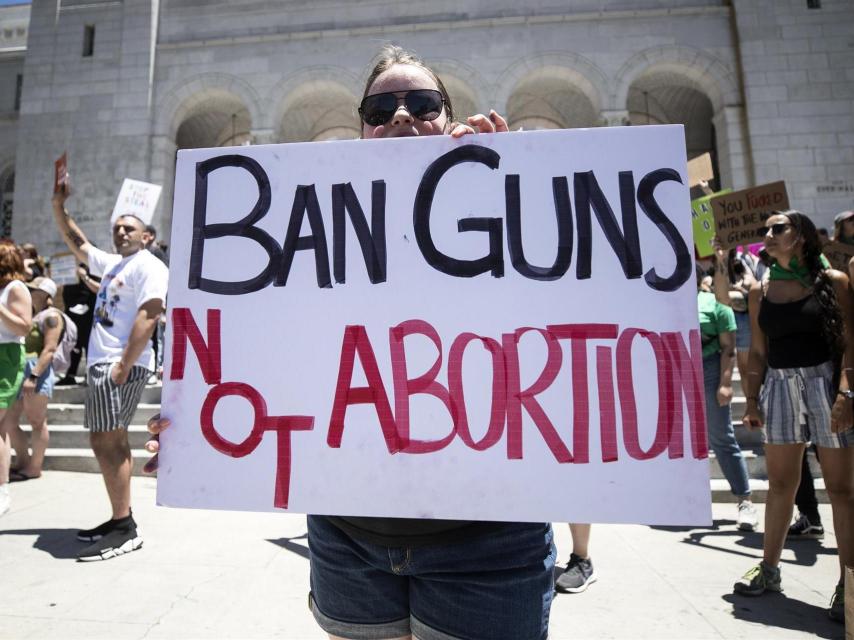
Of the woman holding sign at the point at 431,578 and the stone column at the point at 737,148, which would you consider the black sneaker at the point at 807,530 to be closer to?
the woman holding sign at the point at 431,578

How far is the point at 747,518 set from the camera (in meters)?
3.94

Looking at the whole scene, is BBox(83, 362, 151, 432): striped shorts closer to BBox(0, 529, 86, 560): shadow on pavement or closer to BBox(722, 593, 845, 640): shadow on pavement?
BBox(0, 529, 86, 560): shadow on pavement

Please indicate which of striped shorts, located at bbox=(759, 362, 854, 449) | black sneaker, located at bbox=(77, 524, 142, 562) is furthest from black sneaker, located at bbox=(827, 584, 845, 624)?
black sneaker, located at bbox=(77, 524, 142, 562)

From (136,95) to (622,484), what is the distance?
1602 centimetres

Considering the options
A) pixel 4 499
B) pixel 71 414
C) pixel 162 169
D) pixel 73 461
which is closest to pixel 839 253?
pixel 4 499

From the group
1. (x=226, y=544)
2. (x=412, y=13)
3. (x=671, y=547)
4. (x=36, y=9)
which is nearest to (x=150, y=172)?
(x=36, y=9)

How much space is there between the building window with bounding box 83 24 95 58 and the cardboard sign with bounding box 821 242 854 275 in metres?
16.8

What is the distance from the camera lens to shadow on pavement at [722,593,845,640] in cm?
246

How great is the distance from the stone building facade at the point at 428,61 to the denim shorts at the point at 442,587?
13.3m

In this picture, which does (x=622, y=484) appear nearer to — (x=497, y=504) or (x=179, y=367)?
(x=497, y=504)

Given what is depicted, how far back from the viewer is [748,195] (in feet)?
16.6

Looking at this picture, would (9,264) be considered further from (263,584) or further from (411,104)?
(411,104)

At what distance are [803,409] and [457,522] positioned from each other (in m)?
2.50

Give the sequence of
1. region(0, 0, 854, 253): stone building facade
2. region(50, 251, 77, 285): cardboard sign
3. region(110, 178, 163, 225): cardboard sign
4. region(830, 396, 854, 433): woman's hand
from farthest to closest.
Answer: region(0, 0, 854, 253): stone building facade
region(50, 251, 77, 285): cardboard sign
region(110, 178, 163, 225): cardboard sign
region(830, 396, 854, 433): woman's hand
